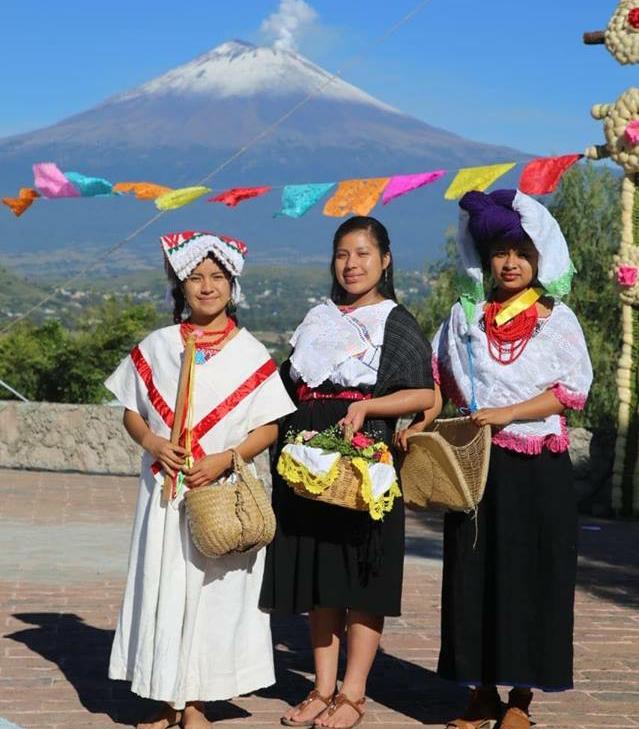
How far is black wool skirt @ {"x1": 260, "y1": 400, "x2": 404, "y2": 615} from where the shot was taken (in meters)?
5.69

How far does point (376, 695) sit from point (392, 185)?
6296 millimetres

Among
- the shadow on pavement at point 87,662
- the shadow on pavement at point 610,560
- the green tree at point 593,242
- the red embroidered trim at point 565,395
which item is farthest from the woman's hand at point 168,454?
the green tree at point 593,242

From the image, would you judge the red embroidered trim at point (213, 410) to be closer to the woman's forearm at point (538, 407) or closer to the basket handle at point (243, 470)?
the basket handle at point (243, 470)

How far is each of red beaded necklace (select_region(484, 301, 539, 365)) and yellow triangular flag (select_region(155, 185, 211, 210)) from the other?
5.80m

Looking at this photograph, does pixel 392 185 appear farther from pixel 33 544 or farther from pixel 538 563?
pixel 538 563

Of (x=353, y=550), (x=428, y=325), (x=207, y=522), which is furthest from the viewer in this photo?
(x=428, y=325)

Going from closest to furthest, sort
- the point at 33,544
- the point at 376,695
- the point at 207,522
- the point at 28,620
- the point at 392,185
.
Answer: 1. the point at 207,522
2. the point at 376,695
3. the point at 28,620
4. the point at 33,544
5. the point at 392,185

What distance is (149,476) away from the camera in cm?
562

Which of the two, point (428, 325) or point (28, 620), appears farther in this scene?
point (428, 325)

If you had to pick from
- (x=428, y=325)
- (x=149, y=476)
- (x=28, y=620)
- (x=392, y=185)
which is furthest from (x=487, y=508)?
(x=428, y=325)

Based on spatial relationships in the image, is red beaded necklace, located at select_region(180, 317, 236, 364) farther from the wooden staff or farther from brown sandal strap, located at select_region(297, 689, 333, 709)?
brown sandal strap, located at select_region(297, 689, 333, 709)

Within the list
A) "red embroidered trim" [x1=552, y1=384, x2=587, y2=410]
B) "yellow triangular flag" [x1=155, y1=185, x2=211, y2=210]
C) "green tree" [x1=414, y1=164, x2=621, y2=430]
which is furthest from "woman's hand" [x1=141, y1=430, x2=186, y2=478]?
"green tree" [x1=414, y1=164, x2=621, y2=430]

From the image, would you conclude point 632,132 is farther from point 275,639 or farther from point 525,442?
point 525,442

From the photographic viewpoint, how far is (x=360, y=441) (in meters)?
5.48
